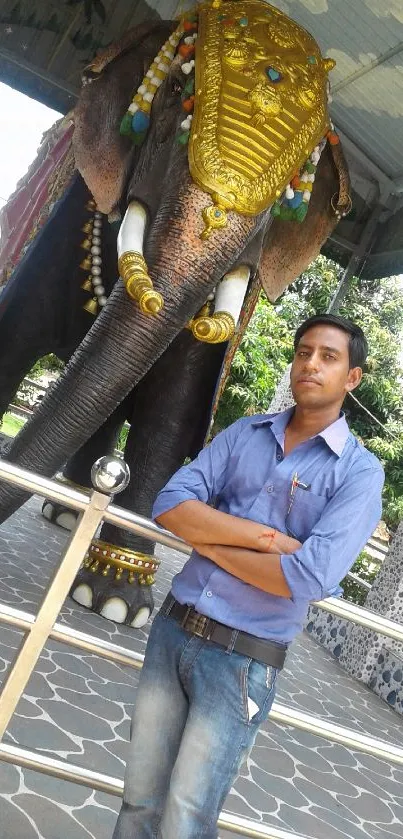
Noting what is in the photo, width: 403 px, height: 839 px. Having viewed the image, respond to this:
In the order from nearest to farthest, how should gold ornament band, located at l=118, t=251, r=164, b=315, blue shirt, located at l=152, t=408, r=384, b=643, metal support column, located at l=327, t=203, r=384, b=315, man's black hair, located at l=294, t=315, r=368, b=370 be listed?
blue shirt, located at l=152, t=408, r=384, b=643 < man's black hair, located at l=294, t=315, r=368, b=370 < gold ornament band, located at l=118, t=251, r=164, b=315 < metal support column, located at l=327, t=203, r=384, b=315

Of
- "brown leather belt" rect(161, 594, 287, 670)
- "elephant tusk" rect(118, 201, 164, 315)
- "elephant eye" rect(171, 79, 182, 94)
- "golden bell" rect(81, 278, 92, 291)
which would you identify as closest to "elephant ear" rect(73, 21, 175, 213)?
"elephant eye" rect(171, 79, 182, 94)

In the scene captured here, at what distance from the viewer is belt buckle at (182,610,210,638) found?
1362 millimetres

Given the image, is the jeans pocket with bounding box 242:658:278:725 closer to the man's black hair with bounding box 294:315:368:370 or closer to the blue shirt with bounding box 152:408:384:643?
the blue shirt with bounding box 152:408:384:643

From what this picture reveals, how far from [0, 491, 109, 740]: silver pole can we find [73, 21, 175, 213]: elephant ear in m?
1.82

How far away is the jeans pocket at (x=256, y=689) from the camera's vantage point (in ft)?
4.33

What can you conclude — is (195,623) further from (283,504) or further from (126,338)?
(126,338)

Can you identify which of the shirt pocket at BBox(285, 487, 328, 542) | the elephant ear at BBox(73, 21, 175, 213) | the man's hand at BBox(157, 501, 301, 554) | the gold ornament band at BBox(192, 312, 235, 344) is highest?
the elephant ear at BBox(73, 21, 175, 213)

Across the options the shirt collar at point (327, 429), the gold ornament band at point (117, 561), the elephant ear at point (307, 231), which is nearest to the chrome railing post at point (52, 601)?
the shirt collar at point (327, 429)

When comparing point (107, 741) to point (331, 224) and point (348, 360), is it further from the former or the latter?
point (331, 224)

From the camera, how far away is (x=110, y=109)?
314 centimetres

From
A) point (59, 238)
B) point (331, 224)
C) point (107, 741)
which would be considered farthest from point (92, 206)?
point (107, 741)

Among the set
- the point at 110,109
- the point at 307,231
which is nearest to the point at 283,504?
the point at 110,109

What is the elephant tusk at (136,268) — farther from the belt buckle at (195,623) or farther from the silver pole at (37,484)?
the belt buckle at (195,623)

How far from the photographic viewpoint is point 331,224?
3.57 m
